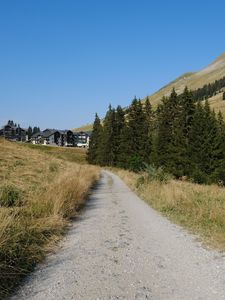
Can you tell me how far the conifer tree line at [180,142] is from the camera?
154 feet

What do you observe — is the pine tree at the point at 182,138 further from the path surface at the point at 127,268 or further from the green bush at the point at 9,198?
the green bush at the point at 9,198

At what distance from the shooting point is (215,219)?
10875 mm

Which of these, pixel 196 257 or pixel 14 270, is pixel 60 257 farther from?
pixel 196 257

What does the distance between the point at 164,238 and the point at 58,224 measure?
263 cm

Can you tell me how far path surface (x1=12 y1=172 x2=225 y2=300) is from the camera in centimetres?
514

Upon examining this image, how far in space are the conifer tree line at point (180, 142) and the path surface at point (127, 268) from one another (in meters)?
27.8

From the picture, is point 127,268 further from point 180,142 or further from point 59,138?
point 59,138

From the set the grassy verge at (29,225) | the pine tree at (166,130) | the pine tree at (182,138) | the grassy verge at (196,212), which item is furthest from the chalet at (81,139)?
the grassy verge at (29,225)

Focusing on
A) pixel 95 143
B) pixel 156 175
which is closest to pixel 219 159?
pixel 156 175

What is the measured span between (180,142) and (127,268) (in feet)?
145

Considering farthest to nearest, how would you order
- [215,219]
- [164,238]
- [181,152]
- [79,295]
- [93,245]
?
[181,152] < [215,219] < [164,238] < [93,245] < [79,295]

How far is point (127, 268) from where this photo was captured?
6312mm

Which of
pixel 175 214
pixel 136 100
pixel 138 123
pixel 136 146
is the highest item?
pixel 136 100

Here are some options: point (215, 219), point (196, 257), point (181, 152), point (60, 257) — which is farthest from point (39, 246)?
point (181, 152)
